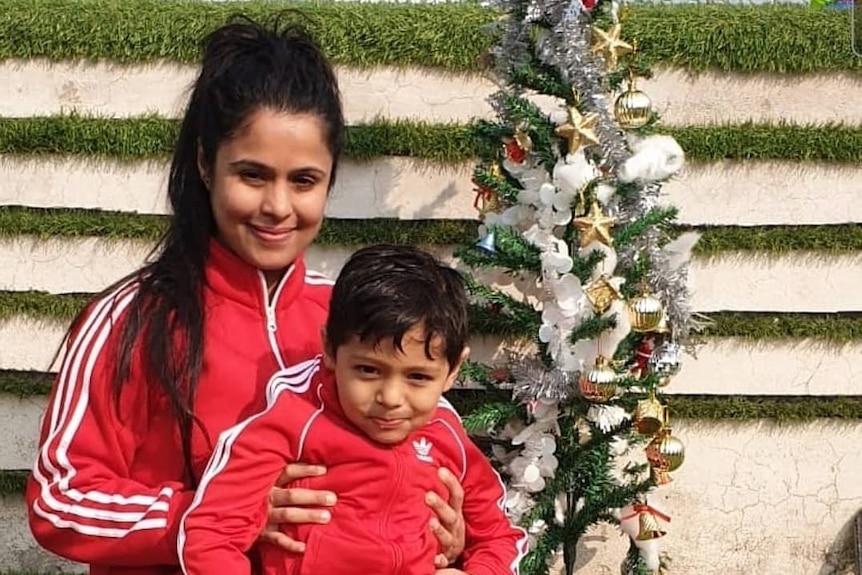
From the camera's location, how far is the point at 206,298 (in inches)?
85.9

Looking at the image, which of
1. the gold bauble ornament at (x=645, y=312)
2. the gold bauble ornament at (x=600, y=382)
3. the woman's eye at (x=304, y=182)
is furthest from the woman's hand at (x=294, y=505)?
the gold bauble ornament at (x=645, y=312)

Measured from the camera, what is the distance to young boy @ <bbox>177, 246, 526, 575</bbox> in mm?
1916

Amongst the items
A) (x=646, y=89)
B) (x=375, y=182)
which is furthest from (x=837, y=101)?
(x=375, y=182)

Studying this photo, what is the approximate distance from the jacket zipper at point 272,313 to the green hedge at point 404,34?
132cm

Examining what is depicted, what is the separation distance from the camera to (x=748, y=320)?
3488 mm

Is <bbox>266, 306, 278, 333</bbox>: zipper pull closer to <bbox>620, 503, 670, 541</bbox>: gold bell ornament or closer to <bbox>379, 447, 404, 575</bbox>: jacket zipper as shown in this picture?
<bbox>379, 447, 404, 575</bbox>: jacket zipper

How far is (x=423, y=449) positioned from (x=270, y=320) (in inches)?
16.2

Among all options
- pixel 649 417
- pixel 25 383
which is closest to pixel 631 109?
pixel 649 417

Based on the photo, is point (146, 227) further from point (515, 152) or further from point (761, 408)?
point (761, 408)

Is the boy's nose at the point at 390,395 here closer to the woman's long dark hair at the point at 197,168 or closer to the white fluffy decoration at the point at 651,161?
the woman's long dark hair at the point at 197,168

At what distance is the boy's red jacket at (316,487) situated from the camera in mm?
1928

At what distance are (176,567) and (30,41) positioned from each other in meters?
1.91

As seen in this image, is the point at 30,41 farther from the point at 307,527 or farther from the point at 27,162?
the point at 307,527

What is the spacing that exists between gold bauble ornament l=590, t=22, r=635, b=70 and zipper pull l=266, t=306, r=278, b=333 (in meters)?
1.13
